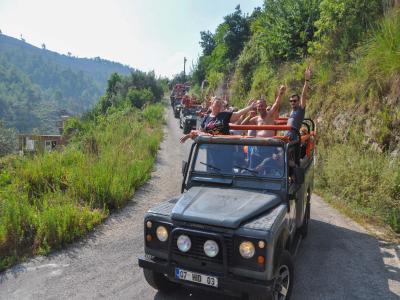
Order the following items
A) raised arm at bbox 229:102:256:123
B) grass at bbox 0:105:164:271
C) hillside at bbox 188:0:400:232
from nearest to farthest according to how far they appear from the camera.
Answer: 1. grass at bbox 0:105:164:271
2. raised arm at bbox 229:102:256:123
3. hillside at bbox 188:0:400:232

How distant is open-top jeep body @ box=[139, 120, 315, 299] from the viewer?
3746 mm

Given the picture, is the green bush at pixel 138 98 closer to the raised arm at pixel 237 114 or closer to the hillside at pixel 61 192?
the hillside at pixel 61 192

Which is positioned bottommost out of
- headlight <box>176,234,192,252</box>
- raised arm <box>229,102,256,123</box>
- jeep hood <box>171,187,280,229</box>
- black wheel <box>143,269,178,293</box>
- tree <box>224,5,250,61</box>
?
black wheel <box>143,269,178,293</box>

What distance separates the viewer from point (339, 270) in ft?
17.7

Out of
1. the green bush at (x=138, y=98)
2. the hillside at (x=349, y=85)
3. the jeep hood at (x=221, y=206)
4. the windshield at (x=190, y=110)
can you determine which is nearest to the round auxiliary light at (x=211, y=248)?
the jeep hood at (x=221, y=206)

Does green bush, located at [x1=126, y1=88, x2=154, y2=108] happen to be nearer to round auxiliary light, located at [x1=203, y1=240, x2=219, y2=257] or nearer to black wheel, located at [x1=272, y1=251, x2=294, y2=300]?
black wheel, located at [x1=272, y1=251, x2=294, y2=300]

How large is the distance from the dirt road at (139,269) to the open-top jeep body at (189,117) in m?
13.5

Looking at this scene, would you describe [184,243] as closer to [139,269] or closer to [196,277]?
[196,277]

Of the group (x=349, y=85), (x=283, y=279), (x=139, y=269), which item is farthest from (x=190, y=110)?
(x=283, y=279)

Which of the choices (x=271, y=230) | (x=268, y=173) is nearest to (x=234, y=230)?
(x=271, y=230)

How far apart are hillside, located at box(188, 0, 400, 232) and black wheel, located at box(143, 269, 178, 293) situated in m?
4.65

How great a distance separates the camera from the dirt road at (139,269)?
4766mm

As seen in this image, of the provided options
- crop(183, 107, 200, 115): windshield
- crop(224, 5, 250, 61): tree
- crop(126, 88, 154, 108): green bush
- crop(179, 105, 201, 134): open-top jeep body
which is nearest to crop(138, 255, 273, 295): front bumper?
crop(179, 105, 201, 134): open-top jeep body

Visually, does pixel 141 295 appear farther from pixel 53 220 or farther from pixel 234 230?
pixel 53 220
